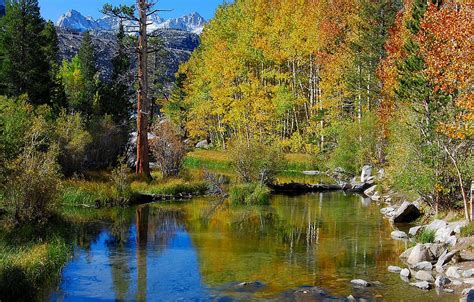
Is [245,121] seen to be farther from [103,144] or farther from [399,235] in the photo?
[399,235]

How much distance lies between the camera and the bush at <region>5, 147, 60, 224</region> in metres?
16.1

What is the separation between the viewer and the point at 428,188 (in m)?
19.4

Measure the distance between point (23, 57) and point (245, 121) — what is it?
2065cm

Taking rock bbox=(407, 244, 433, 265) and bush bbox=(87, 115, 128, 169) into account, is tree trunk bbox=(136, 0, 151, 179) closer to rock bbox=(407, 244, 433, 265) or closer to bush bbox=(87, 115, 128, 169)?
bush bbox=(87, 115, 128, 169)

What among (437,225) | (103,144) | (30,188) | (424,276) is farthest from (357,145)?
(30,188)

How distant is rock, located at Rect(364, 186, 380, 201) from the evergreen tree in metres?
24.3

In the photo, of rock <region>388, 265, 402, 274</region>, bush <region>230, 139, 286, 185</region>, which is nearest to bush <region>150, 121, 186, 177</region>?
bush <region>230, 139, 286, 185</region>

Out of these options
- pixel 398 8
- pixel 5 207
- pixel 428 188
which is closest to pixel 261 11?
pixel 398 8

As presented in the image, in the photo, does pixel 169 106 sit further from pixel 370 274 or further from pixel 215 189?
pixel 370 274

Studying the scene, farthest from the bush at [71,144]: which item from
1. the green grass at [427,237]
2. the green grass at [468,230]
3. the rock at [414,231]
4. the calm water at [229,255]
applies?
the green grass at [468,230]

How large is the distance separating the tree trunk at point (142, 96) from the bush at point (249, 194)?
16.2 feet

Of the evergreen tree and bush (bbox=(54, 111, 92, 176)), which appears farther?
the evergreen tree

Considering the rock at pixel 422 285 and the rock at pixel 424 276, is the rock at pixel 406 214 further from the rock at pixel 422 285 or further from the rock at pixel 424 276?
the rock at pixel 422 285

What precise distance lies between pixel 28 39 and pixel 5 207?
27.1 m
